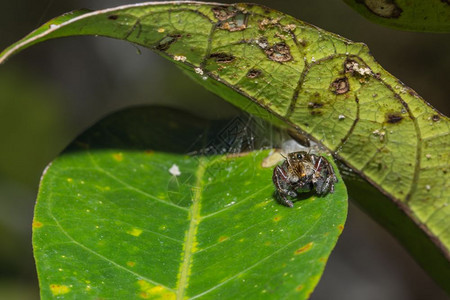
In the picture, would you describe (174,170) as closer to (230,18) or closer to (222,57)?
(222,57)

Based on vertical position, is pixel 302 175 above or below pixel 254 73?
below

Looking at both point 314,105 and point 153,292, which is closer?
point 153,292

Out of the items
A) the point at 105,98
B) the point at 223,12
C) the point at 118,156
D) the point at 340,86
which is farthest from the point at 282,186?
the point at 105,98

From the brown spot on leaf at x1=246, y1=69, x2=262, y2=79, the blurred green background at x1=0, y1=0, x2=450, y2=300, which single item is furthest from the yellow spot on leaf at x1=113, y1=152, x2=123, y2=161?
the blurred green background at x1=0, y1=0, x2=450, y2=300

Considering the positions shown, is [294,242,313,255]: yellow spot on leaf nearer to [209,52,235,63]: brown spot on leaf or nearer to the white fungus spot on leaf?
[209,52,235,63]: brown spot on leaf

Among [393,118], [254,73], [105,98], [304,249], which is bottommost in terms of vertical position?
[105,98]

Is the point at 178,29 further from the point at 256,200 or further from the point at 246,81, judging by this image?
the point at 256,200
